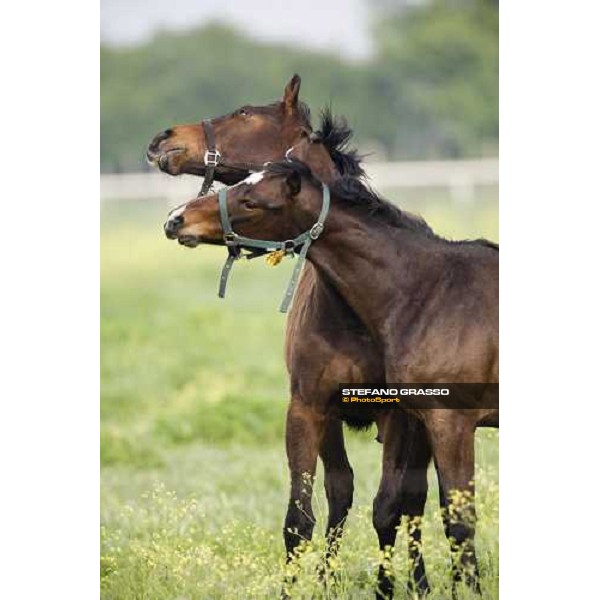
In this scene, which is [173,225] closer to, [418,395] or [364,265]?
[364,265]

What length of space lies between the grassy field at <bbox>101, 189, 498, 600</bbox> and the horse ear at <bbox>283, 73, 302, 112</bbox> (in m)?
0.63

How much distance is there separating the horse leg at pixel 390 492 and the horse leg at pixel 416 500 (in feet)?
0.08

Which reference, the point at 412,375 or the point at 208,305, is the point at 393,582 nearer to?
the point at 412,375

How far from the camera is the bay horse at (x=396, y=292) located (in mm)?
5270

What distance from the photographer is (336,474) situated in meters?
5.87

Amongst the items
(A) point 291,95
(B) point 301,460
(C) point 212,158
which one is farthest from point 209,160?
(B) point 301,460

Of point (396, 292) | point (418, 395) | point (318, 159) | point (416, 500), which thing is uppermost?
point (318, 159)

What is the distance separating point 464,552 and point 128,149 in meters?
2.15

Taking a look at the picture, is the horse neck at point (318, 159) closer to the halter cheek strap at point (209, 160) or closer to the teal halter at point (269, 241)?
the teal halter at point (269, 241)

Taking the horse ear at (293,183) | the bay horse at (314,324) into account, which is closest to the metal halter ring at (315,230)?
the horse ear at (293,183)

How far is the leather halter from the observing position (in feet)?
18.8

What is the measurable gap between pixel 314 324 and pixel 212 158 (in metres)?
0.77

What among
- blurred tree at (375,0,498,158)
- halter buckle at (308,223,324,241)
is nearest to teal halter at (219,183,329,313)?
halter buckle at (308,223,324,241)
